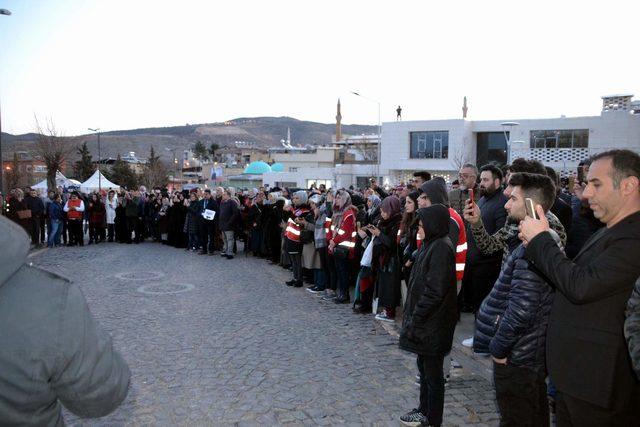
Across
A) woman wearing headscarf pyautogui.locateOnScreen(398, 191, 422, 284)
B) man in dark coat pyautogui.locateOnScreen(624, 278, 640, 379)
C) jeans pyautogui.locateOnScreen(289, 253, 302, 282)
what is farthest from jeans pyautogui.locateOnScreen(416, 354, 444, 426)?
jeans pyautogui.locateOnScreen(289, 253, 302, 282)

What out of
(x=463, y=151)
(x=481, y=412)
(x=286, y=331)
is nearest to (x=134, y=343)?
(x=286, y=331)

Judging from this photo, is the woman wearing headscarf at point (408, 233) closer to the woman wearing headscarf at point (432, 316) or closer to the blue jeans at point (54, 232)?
the woman wearing headscarf at point (432, 316)

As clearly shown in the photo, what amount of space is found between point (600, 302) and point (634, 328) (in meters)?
0.25

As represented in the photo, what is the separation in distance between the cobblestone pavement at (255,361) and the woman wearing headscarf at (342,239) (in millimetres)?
464

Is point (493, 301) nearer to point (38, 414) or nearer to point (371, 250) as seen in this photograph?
point (38, 414)

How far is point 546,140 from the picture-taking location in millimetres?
43594

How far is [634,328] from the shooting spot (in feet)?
8.10

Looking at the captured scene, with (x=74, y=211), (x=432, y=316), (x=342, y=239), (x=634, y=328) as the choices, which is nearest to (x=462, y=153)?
(x=74, y=211)

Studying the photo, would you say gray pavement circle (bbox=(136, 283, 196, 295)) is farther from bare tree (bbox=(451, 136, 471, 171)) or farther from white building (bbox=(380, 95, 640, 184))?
bare tree (bbox=(451, 136, 471, 171))

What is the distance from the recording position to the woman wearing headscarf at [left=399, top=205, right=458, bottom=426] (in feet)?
14.4

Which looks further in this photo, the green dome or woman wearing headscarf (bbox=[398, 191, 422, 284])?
the green dome

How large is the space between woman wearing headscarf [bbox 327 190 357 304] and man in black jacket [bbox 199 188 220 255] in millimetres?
7529

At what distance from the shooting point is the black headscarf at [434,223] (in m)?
4.57

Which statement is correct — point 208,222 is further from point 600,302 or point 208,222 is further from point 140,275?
point 600,302
